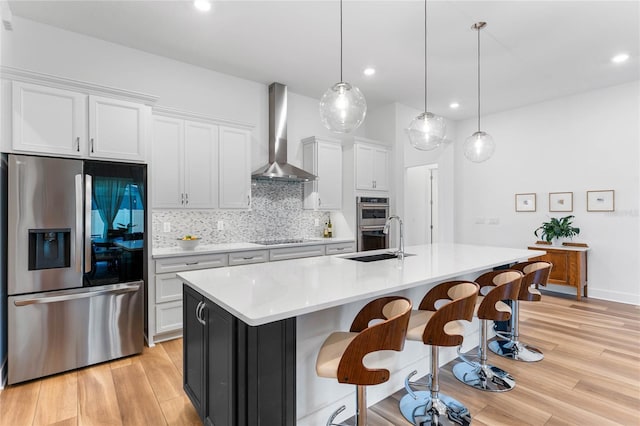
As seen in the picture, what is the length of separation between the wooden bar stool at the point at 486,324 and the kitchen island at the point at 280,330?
25 centimetres

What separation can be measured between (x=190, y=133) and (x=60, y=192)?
1430mm

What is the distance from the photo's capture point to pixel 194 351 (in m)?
1.99

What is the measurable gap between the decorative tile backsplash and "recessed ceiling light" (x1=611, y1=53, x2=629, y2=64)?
4.14 metres

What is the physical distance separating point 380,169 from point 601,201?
3255 millimetres

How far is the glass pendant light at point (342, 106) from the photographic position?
236 cm

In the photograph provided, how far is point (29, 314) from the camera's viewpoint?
251 centimetres

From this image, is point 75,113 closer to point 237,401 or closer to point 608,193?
point 237,401

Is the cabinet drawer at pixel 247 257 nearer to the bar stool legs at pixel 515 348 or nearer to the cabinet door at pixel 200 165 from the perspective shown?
the cabinet door at pixel 200 165

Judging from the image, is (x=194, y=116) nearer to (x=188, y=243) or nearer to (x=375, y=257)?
(x=188, y=243)

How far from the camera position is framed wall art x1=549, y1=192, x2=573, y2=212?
506 centimetres

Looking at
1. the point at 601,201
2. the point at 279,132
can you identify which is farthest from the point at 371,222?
the point at 601,201

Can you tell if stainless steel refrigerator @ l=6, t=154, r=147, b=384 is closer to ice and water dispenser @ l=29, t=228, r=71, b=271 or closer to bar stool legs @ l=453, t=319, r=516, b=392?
ice and water dispenser @ l=29, t=228, r=71, b=271

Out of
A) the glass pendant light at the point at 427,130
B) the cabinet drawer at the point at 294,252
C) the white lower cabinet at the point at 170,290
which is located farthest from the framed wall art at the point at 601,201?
the white lower cabinet at the point at 170,290

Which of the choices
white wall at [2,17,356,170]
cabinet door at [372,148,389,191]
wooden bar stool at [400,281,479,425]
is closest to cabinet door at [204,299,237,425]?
wooden bar stool at [400,281,479,425]
